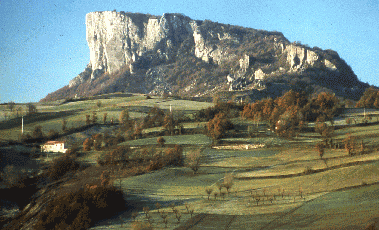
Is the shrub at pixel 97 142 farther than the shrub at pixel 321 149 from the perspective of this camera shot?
Yes

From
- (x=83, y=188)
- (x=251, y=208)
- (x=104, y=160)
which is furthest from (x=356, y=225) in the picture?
(x=104, y=160)

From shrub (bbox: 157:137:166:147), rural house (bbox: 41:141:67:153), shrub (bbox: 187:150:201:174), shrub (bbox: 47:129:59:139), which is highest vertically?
shrub (bbox: 47:129:59:139)

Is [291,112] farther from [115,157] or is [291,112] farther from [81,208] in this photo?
[81,208]

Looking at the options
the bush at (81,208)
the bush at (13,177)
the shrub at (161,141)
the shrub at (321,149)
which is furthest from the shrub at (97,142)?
the shrub at (321,149)

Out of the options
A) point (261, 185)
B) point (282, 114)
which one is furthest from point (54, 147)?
point (282, 114)

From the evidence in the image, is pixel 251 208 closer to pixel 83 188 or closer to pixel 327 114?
pixel 83 188

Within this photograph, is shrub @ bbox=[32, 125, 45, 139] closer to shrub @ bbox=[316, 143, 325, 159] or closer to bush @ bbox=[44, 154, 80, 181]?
bush @ bbox=[44, 154, 80, 181]

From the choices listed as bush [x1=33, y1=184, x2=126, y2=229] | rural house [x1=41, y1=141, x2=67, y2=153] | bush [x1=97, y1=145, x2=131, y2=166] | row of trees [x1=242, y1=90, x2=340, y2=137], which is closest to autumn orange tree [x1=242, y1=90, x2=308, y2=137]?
row of trees [x1=242, y1=90, x2=340, y2=137]

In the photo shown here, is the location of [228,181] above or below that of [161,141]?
below

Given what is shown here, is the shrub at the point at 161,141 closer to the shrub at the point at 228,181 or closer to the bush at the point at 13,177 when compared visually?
the shrub at the point at 228,181
